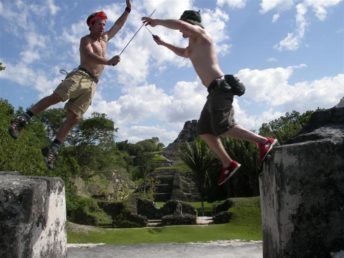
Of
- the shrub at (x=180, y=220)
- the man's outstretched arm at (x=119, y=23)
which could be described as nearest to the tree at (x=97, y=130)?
the shrub at (x=180, y=220)

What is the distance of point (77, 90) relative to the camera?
4965mm

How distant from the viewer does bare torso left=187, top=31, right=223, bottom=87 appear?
445cm

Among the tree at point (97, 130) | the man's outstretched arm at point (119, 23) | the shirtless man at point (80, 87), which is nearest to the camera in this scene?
the shirtless man at point (80, 87)

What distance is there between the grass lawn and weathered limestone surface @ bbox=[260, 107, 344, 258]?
29.4 ft

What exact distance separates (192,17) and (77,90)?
1461 millimetres

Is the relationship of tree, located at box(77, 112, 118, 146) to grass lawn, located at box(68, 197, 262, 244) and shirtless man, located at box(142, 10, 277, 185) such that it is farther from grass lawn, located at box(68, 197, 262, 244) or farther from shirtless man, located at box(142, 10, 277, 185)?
shirtless man, located at box(142, 10, 277, 185)

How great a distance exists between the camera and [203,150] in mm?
26234

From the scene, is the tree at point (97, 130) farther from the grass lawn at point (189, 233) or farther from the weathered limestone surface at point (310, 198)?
the weathered limestone surface at point (310, 198)

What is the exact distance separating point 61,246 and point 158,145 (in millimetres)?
73840

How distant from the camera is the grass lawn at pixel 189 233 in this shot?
1230cm

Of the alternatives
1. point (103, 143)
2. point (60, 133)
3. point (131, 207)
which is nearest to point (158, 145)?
point (103, 143)

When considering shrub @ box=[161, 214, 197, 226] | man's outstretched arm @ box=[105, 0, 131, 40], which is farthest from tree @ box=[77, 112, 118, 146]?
man's outstretched arm @ box=[105, 0, 131, 40]

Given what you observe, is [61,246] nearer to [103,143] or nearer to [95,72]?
[95,72]

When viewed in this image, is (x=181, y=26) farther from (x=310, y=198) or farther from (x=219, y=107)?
(x=310, y=198)
